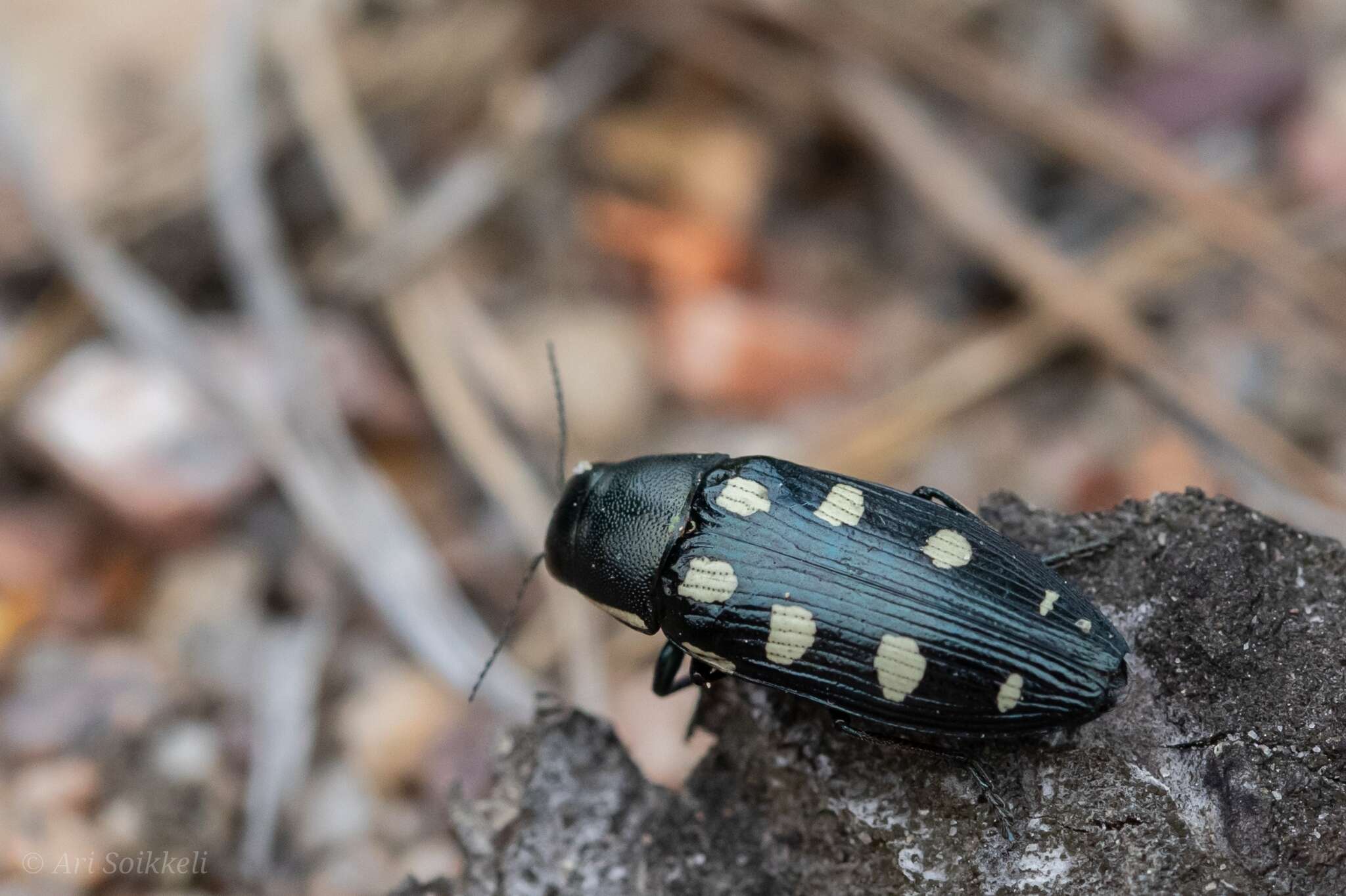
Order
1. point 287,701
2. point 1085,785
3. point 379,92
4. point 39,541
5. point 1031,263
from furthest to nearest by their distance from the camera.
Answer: point 379,92 → point 1031,263 → point 39,541 → point 287,701 → point 1085,785

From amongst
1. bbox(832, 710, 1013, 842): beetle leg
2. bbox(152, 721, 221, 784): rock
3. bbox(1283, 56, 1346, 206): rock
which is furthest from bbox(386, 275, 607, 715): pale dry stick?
bbox(1283, 56, 1346, 206): rock

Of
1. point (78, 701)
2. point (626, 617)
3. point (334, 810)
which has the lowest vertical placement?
point (334, 810)

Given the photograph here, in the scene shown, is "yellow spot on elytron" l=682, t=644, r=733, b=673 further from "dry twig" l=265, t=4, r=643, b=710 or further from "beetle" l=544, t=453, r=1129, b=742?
"dry twig" l=265, t=4, r=643, b=710

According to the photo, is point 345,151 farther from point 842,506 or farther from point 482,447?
point 842,506

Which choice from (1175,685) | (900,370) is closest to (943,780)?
(1175,685)

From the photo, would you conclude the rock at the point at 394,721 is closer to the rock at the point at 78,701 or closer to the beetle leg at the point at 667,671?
the rock at the point at 78,701

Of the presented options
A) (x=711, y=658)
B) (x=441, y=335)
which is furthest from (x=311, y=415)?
(x=711, y=658)

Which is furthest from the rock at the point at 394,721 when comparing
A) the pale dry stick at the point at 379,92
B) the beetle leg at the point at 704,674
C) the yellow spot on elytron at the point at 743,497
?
the pale dry stick at the point at 379,92
